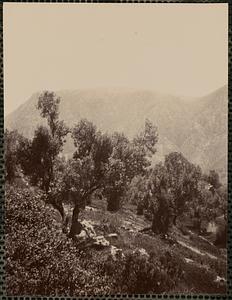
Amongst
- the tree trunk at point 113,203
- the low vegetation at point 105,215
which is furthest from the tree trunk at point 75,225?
the tree trunk at point 113,203

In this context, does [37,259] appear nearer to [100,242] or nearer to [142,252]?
[100,242]

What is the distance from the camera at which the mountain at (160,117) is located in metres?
6.11

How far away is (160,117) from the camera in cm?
624

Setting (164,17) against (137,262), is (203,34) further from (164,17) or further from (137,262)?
(137,262)

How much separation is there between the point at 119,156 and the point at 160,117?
676 millimetres

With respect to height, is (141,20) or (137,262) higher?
(141,20)

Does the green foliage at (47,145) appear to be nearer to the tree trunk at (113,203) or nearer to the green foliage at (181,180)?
the tree trunk at (113,203)

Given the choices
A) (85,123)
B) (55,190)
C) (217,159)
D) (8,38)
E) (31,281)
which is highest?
(8,38)

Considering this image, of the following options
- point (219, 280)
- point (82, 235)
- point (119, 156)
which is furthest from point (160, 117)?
point (219, 280)

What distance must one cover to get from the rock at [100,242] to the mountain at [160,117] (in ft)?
3.80

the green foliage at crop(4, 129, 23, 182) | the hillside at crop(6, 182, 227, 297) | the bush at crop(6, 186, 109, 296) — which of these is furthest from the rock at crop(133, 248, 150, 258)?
the green foliage at crop(4, 129, 23, 182)

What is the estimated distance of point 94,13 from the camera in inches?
241

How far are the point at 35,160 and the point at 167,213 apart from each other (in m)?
1.68

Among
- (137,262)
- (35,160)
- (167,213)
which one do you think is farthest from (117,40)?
(137,262)
